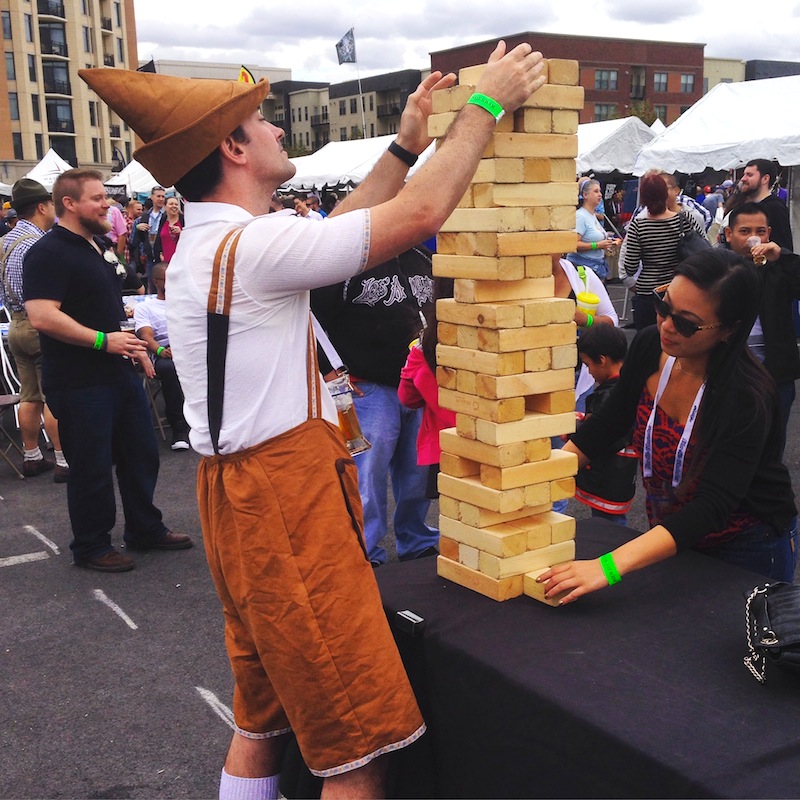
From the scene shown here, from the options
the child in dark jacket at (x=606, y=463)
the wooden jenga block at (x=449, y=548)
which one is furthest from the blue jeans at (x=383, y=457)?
the wooden jenga block at (x=449, y=548)

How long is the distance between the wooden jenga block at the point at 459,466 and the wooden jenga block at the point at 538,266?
0.44 metres

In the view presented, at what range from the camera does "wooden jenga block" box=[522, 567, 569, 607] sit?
83.4 inches

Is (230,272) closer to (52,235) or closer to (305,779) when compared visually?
(305,779)

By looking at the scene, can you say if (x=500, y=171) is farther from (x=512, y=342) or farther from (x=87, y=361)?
(x=87, y=361)

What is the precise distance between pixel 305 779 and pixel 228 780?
19cm

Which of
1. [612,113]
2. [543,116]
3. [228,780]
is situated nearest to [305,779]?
[228,780]

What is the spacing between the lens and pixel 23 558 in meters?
5.14

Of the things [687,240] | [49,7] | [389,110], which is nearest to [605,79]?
[389,110]

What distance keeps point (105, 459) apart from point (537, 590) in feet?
10.6

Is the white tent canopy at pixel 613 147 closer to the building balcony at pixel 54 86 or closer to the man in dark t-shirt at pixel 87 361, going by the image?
the man in dark t-shirt at pixel 87 361

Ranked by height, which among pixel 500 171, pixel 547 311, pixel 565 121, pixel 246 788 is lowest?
pixel 246 788

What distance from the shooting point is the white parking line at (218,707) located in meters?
3.34

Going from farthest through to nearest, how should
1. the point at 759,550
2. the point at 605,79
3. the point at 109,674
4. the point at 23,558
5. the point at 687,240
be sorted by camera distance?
the point at 605,79 → the point at 687,240 → the point at 23,558 → the point at 109,674 → the point at 759,550

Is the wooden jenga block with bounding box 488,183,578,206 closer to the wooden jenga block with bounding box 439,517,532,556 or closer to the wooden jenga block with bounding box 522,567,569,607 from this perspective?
the wooden jenga block with bounding box 439,517,532,556
